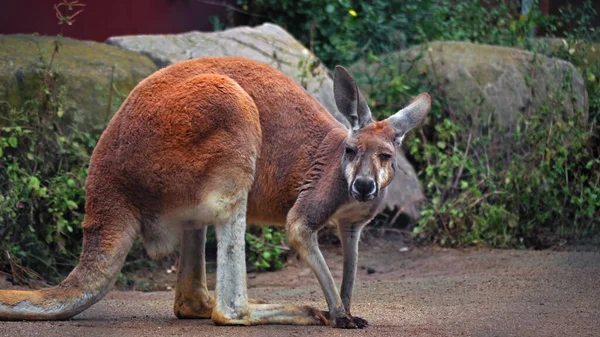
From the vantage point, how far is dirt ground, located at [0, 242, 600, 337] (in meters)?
4.95

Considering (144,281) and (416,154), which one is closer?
(144,281)

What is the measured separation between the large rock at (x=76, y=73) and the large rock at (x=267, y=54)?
34 centimetres

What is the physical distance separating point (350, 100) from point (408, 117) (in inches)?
14.3

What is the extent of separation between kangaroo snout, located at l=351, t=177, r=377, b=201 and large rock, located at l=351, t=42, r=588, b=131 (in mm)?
4589

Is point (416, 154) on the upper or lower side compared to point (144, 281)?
upper

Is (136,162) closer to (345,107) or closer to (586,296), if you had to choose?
(345,107)

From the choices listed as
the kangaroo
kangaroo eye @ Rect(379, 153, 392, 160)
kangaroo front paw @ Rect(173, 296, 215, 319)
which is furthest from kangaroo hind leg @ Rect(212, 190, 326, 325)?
kangaroo eye @ Rect(379, 153, 392, 160)

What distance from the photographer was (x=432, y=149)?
8.93 meters

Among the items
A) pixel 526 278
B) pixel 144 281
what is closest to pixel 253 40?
pixel 144 281

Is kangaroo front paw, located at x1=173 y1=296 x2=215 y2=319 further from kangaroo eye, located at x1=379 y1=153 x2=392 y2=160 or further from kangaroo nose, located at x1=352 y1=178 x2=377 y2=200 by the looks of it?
kangaroo eye, located at x1=379 y1=153 x2=392 y2=160

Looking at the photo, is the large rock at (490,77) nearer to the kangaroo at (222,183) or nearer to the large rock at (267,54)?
the large rock at (267,54)

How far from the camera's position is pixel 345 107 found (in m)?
5.40

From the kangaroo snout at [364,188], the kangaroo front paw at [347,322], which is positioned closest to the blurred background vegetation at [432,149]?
the kangaroo front paw at [347,322]

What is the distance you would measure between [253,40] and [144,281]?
9.71 ft
